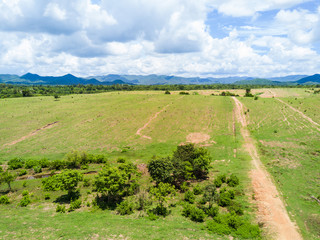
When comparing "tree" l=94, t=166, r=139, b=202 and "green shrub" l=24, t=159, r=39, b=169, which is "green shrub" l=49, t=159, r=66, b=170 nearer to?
"green shrub" l=24, t=159, r=39, b=169

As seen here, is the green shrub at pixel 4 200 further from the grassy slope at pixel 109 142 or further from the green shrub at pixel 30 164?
the green shrub at pixel 30 164

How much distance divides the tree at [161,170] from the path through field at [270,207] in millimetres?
14780

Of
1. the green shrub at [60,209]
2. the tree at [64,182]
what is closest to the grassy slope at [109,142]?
the green shrub at [60,209]

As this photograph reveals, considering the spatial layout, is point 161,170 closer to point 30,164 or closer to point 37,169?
point 37,169

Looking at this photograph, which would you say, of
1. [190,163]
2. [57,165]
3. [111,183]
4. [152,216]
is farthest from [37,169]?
[190,163]

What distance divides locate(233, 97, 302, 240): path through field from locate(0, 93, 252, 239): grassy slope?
1.91m

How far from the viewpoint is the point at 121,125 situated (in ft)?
244

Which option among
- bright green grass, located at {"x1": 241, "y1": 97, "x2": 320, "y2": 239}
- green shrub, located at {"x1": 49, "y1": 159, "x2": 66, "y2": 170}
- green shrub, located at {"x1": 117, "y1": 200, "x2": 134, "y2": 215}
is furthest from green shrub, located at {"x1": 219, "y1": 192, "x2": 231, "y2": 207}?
green shrub, located at {"x1": 49, "y1": 159, "x2": 66, "y2": 170}

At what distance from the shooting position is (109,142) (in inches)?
2391

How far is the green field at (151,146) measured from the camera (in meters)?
21.7

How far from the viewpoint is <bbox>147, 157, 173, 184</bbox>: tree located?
32116mm

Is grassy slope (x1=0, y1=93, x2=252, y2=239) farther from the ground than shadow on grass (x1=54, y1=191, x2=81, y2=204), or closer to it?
farther from the ground

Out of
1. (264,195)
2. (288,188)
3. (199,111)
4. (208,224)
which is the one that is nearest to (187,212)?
(208,224)

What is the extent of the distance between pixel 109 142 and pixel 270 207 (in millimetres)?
49056
